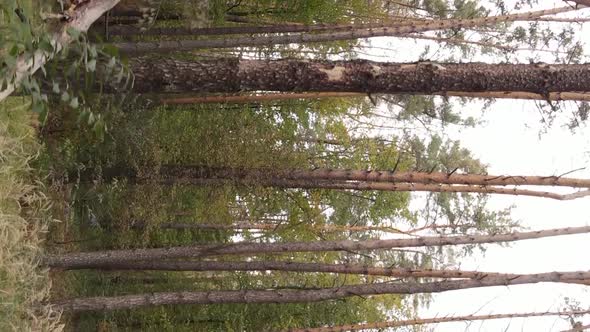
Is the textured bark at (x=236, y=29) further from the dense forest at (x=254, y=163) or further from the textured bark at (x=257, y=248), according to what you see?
the textured bark at (x=257, y=248)

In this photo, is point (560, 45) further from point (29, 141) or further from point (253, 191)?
point (29, 141)

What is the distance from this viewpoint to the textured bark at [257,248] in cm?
815

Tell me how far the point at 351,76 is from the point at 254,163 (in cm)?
398

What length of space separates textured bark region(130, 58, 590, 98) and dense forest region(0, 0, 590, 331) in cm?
2

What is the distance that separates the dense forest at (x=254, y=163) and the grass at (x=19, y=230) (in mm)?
31

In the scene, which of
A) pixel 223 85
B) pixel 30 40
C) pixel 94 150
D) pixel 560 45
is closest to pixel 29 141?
pixel 94 150

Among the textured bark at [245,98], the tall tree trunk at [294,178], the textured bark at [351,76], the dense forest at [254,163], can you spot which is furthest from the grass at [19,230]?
the textured bark at [245,98]

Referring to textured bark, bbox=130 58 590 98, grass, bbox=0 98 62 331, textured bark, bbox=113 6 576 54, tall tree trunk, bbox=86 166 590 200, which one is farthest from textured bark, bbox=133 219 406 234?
textured bark, bbox=130 58 590 98

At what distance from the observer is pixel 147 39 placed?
33.7 feet

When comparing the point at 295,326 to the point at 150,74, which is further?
the point at 295,326

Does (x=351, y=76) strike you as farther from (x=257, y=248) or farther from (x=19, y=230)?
(x=19, y=230)

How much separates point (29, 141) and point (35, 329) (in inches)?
87.2

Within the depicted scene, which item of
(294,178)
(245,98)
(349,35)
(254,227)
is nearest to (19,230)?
(294,178)

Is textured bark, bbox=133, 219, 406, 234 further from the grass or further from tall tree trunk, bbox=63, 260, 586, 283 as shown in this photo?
the grass
